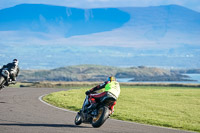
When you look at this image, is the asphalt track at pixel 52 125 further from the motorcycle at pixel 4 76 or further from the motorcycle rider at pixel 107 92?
the motorcycle at pixel 4 76

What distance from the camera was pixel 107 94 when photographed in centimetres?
1467

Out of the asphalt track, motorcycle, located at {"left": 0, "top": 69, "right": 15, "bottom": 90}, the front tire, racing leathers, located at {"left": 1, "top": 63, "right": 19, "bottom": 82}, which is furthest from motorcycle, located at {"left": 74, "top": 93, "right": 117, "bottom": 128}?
racing leathers, located at {"left": 1, "top": 63, "right": 19, "bottom": 82}

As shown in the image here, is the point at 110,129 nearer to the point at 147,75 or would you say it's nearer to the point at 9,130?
the point at 9,130

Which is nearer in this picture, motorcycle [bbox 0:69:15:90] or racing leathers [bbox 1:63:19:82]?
motorcycle [bbox 0:69:15:90]

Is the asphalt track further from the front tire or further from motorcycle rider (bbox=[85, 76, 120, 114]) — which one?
motorcycle rider (bbox=[85, 76, 120, 114])

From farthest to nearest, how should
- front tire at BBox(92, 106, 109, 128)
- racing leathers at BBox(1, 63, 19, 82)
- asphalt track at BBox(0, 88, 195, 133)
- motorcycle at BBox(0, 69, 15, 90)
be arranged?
racing leathers at BBox(1, 63, 19, 82), motorcycle at BBox(0, 69, 15, 90), front tire at BBox(92, 106, 109, 128), asphalt track at BBox(0, 88, 195, 133)

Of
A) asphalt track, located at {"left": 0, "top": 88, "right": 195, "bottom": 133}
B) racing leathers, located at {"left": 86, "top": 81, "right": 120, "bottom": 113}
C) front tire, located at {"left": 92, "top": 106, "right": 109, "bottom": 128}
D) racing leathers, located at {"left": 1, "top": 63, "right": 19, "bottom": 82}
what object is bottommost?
asphalt track, located at {"left": 0, "top": 88, "right": 195, "bottom": 133}

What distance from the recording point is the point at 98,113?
15.0 metres

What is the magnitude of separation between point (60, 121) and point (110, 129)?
8.16ft

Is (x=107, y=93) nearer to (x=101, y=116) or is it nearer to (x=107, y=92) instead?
(x=107, y=92)

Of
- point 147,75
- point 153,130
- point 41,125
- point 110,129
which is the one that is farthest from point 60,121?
point 147,75

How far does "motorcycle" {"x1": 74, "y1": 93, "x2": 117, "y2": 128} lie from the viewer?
1470 cm

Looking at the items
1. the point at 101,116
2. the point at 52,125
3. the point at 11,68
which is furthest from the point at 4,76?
the point at 101,116

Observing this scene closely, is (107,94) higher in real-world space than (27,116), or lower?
higher
